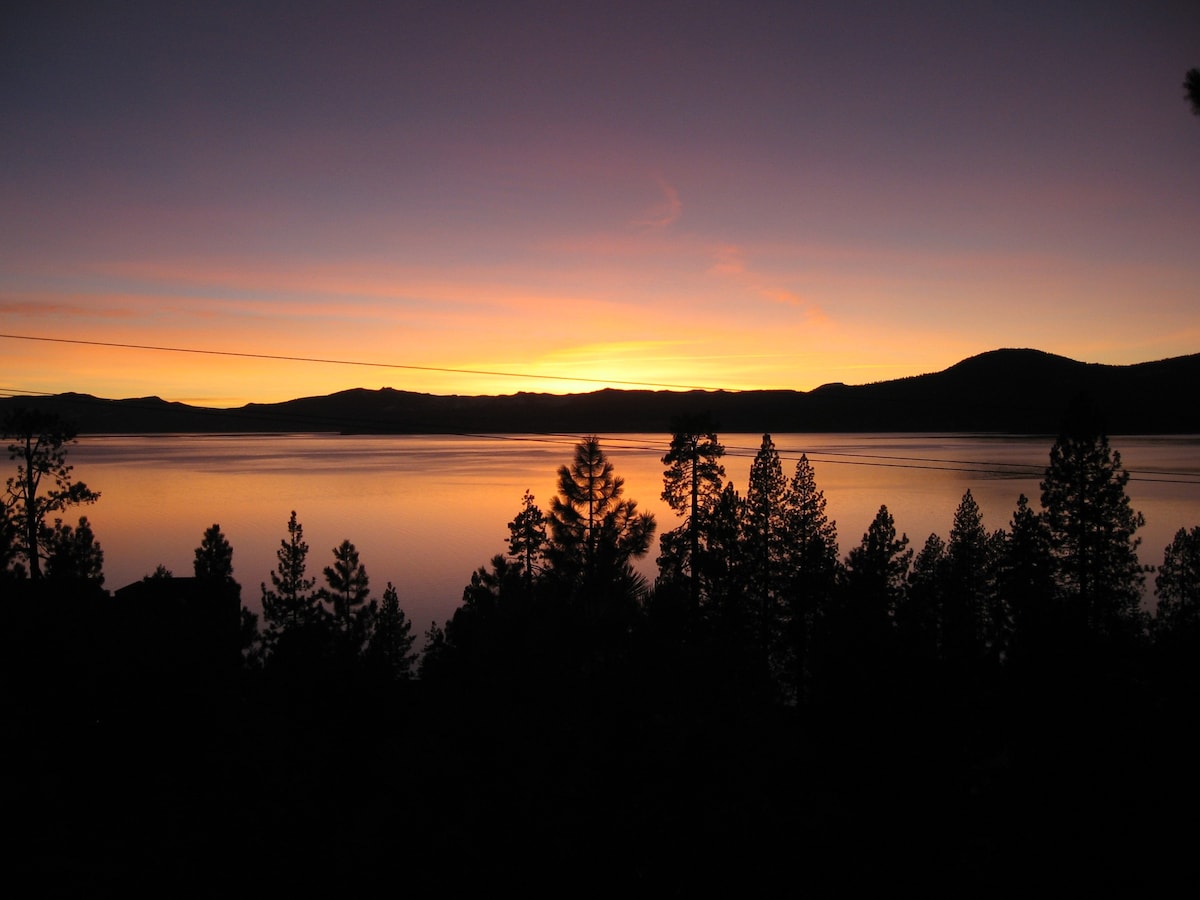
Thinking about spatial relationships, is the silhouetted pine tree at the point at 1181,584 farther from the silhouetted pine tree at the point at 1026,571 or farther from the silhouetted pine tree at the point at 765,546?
the silhouetted pine tree at the point at 765,546

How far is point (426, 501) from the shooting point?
7444cm

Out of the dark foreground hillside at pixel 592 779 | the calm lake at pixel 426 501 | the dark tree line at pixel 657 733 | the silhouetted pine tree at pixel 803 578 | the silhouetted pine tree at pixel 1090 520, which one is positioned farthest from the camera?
the calm lake at pixel 426 501

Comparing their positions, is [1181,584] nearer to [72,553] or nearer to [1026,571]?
[1026,571]

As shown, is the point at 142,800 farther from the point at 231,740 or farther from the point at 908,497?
the point at 908,497

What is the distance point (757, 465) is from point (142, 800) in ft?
62.3

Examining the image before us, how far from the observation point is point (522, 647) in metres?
12.6

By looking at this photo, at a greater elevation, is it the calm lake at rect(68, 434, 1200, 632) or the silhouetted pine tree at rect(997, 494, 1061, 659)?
the silhouetted pine tree at rect(997, 494, 1061, 659)

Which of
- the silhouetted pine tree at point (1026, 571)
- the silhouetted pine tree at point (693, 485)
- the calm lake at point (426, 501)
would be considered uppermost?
the silhouetted pine tree at point (693, 485)

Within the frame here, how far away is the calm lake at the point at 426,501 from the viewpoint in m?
45.7

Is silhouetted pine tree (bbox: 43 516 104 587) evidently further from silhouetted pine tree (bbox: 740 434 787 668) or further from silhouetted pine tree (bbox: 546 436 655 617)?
silhouetted pine tree (bbox: 740 434 787 668)

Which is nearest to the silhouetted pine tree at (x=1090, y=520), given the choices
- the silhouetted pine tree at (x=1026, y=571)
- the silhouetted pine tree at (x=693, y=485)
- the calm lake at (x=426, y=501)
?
the silhouetted pine tree at (x=1026, y=571)

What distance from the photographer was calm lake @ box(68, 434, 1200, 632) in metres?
45.7

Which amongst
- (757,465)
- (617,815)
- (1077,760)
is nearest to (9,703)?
(617,815)

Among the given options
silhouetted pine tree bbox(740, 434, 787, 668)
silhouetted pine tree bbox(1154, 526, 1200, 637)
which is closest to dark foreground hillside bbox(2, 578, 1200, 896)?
silhouetted pine tree bbox(740, 434, 787, 668)
